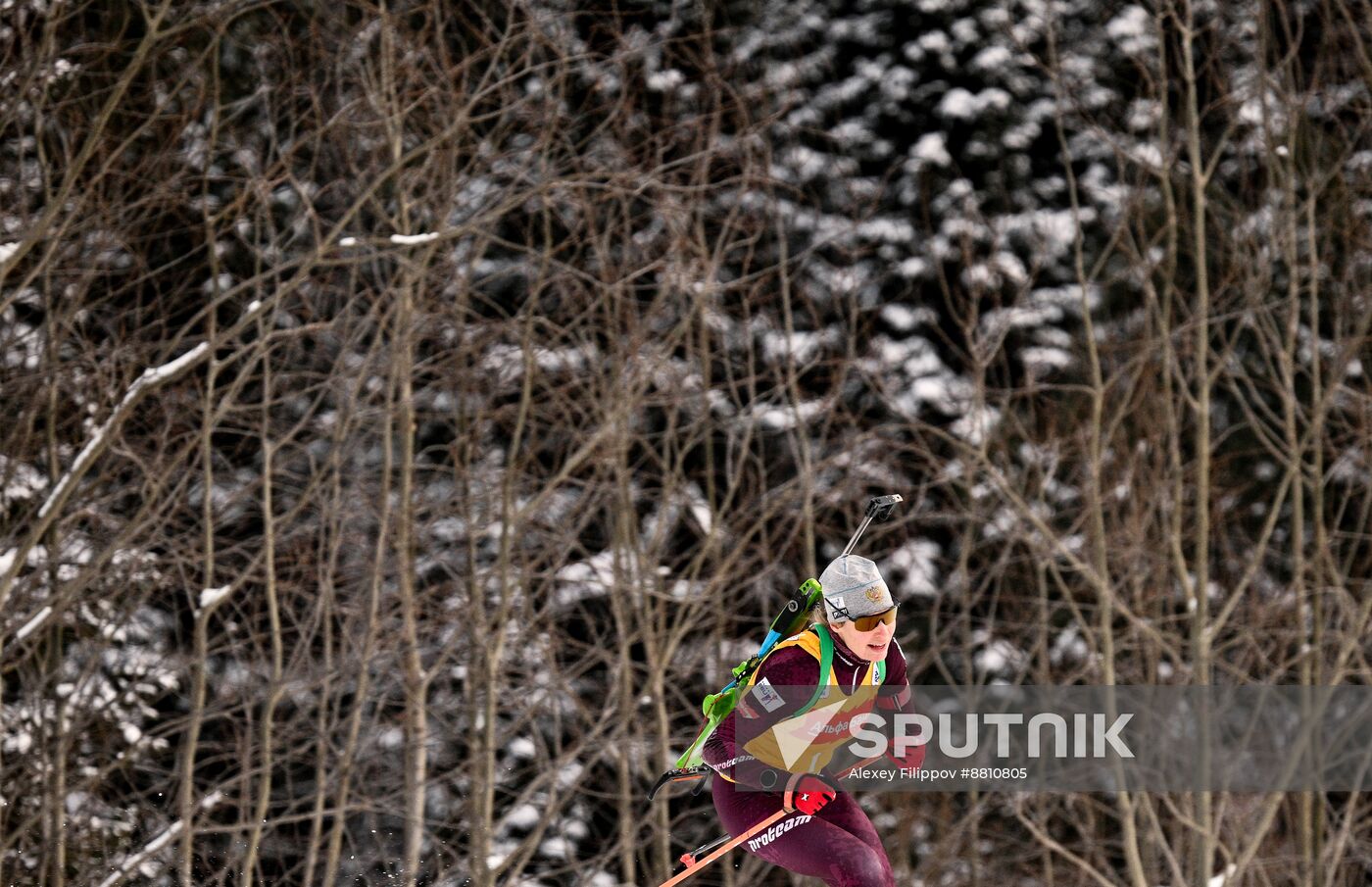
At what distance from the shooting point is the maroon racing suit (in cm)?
499

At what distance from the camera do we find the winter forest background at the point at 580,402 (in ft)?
37.7

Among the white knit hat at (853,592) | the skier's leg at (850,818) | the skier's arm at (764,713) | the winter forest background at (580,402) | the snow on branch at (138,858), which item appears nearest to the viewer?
the white knit hat at (853,592)

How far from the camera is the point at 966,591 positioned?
15.6 meters

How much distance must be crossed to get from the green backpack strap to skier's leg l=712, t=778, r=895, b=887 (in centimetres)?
41

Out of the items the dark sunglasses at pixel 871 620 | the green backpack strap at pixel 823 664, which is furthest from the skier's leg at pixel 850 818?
the dark sunglasses at pixel 871 620

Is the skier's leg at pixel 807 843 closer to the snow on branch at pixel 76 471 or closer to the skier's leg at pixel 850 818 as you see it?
the skier's leg at pixel 850 818

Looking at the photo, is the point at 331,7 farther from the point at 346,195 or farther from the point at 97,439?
the point at 97,439

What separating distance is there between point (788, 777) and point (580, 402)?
385 inches

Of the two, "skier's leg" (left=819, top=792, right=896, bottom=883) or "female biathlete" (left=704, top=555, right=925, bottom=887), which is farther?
"skier's leg" (left=819, top=792, right=896, bottom=883)

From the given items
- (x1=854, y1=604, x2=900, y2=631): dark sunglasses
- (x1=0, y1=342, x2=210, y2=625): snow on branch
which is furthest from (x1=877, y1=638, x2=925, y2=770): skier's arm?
(x1=0, y1=342, x2=210, y2=625): snow on branch

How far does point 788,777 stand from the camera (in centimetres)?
514

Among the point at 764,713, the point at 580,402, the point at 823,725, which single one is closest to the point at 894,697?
the point at 823,725

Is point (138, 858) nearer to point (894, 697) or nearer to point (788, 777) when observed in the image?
point (788, 777)

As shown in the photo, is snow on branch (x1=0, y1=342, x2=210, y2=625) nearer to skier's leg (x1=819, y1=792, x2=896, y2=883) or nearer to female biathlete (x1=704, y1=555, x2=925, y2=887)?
female biathlete (x1=704, y1=555, x2=925, y2=887)
